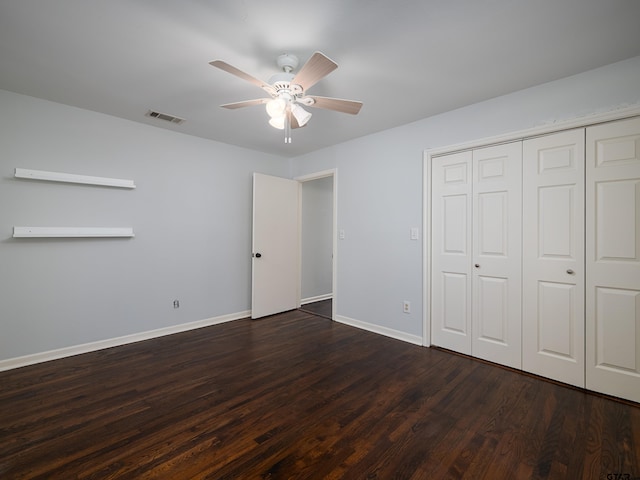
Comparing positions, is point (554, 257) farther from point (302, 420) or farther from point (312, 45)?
point (312, 45)

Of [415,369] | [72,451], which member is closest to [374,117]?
[415,369]

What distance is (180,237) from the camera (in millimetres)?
3588

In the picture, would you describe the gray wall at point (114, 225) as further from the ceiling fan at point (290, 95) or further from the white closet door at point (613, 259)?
the white closet door at point (613, 259)

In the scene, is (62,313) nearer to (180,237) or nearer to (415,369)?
(180,237)

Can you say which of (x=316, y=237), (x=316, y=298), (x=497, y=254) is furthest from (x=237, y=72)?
(x=316, y=298)

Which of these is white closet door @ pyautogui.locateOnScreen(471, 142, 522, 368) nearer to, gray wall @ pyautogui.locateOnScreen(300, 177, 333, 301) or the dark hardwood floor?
the dark hardwood floor

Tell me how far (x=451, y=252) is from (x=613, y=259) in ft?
3.87

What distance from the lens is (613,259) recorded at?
2.14m

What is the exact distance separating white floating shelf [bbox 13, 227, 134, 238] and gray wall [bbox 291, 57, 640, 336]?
2611mm

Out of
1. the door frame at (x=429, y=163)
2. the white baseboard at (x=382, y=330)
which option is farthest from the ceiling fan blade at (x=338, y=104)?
the white baseboard at (x=382, y=330)

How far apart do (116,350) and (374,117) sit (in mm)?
3692

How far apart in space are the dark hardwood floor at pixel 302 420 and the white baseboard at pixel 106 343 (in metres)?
0.09

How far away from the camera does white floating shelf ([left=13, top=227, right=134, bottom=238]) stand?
2.57 metres

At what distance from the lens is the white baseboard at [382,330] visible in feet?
10.5
